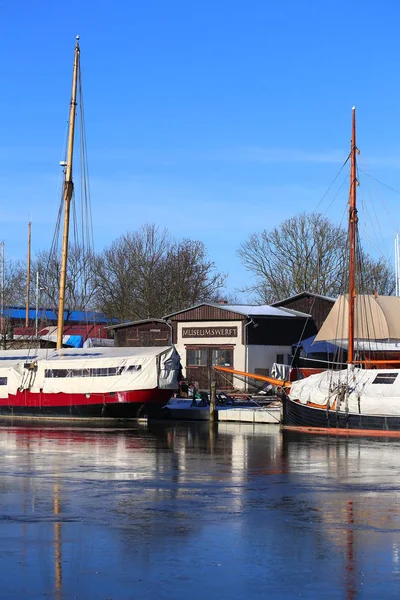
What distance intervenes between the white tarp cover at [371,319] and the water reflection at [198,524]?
1030 inches

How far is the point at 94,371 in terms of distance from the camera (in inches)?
1832

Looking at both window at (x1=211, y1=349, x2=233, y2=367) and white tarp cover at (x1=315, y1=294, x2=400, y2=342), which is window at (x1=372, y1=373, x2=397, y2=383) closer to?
white tarp cover at (x1=315, y1=294, x2=400, y2=342)

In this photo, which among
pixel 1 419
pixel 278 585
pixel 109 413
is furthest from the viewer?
pixel 1 419

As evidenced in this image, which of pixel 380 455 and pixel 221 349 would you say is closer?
pixel 380 455

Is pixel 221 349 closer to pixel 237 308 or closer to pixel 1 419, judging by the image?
pixel 237 308

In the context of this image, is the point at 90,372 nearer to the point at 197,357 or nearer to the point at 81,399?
the point at 81,399

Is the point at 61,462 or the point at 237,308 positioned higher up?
the point at 237,308

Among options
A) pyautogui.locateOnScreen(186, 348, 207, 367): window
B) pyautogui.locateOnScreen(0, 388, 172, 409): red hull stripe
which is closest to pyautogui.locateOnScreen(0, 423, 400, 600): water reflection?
pyautogui.locateOnScreen(0, 388, 172, 409): red hull stripe

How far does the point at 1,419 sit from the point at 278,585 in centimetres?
3935

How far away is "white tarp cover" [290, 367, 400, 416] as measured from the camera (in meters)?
39.7

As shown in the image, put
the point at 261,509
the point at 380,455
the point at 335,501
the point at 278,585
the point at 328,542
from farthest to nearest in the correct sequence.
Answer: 1. the point at 380,455
2. the point at 335,501
3. the point at 261,509
4. the point at 328,542
5. the point at 278,585

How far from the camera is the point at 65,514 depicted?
16.8m

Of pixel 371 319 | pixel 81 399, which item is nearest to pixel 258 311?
pixel 371 319

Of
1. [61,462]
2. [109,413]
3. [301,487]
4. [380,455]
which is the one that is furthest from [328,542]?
[109,413]
